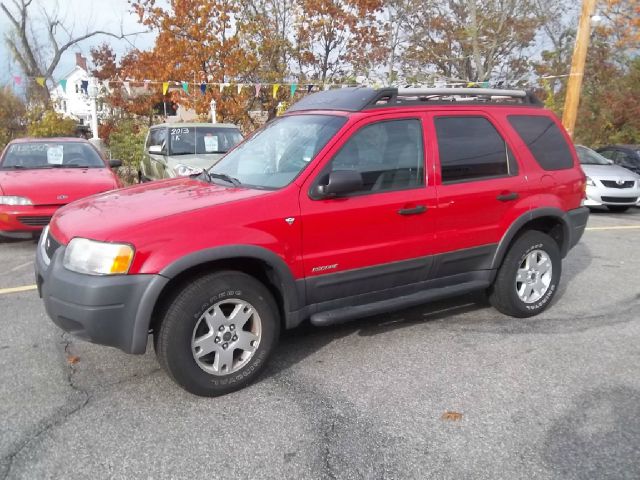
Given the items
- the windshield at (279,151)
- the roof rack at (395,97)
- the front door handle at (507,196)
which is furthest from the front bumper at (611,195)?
the windshield at (279,151)

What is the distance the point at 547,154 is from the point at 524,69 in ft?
75.1

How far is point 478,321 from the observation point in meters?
4.66

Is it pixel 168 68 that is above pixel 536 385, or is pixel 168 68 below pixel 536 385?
above

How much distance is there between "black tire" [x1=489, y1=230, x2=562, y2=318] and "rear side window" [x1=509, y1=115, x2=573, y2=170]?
644 mm

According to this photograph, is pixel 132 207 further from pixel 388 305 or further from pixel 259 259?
pixel 388 305

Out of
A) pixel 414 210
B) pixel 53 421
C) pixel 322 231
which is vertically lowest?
pixel 53 421

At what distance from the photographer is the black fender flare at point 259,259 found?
3059mm

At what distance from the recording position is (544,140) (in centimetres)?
471

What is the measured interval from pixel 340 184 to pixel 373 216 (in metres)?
0.43

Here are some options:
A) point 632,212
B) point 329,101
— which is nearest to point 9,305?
point 329,101

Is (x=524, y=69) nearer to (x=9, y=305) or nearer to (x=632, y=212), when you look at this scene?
(x=632, y=212)

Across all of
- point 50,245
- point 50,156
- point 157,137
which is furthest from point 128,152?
point 50,245

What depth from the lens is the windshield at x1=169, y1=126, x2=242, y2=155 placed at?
9.59m

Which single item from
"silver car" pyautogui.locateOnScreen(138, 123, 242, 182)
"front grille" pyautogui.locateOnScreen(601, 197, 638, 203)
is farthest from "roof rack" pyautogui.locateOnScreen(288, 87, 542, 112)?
"front grille" pyautogui.locateOnScreen(601, 197, 638, 203)
